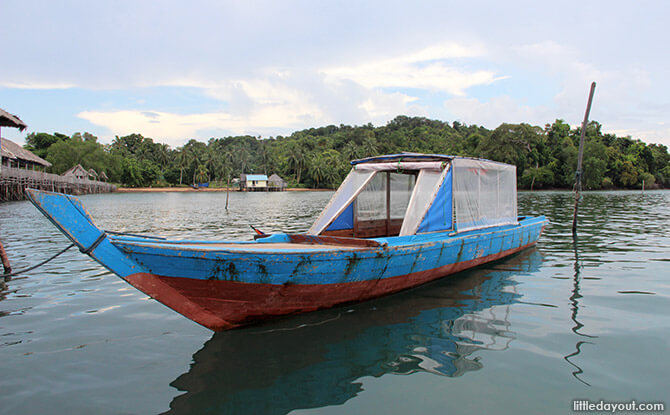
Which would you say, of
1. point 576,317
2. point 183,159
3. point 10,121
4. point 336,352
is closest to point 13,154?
point 10,121

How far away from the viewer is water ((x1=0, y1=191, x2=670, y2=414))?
395 centimetres

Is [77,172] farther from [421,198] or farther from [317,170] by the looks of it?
[421,198]

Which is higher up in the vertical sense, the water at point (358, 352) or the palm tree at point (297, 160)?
the palm tree at point (297, 160)

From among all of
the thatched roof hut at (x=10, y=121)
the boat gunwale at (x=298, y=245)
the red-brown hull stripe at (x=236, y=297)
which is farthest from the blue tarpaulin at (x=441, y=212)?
the thatched roof hut at (x=10, y=121)

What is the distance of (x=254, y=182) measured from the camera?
289 ft

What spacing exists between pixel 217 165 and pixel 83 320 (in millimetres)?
89432

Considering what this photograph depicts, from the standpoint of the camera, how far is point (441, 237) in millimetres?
7559

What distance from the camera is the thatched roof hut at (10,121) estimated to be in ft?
50.8

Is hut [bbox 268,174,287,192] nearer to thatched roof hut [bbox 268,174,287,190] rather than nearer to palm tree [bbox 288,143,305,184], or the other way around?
thatched roof hut [bbox 268,174,287,190]

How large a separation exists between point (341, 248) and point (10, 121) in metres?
17.7

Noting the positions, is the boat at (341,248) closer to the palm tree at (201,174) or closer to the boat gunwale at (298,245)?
the boat gunwale at (298,245)

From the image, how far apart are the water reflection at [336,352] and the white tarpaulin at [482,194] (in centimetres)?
206

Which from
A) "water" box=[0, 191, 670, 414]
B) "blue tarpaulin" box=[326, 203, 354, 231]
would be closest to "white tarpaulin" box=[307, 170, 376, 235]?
"blue tarpaulin" box=[326, 203, 354, 231]

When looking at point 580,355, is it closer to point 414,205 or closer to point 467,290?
point 467,290
